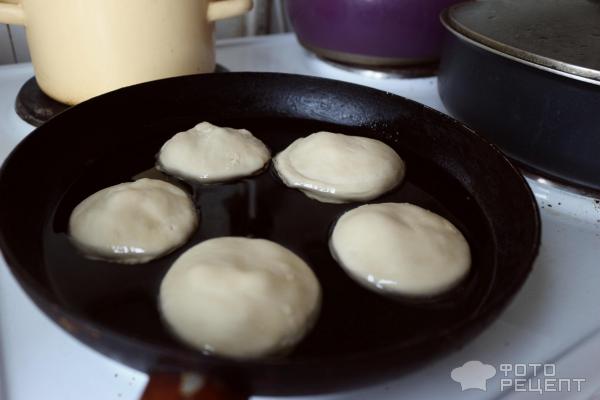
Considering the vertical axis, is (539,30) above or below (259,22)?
above

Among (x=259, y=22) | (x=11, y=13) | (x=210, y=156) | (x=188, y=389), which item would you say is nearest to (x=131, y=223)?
(x=210, y=156)

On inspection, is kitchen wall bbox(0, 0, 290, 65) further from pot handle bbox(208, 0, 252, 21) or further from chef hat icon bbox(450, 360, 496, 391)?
chef hat icon bbox(450, 360, 496, 391)

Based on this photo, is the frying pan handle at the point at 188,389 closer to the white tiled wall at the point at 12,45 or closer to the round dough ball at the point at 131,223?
the round dough ball at the point at 131,223

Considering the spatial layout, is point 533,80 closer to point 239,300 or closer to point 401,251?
point 401,251

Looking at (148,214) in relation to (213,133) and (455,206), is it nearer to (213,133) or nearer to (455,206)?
(213,133)

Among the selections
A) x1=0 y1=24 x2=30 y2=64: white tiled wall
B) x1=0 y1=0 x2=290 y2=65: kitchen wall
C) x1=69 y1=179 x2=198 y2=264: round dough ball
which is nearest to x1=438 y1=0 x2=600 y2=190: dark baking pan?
x1=69 y1=179 x2=198 y2=264: round dough ball

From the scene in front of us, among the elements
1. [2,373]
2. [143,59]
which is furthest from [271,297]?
[143,59]
